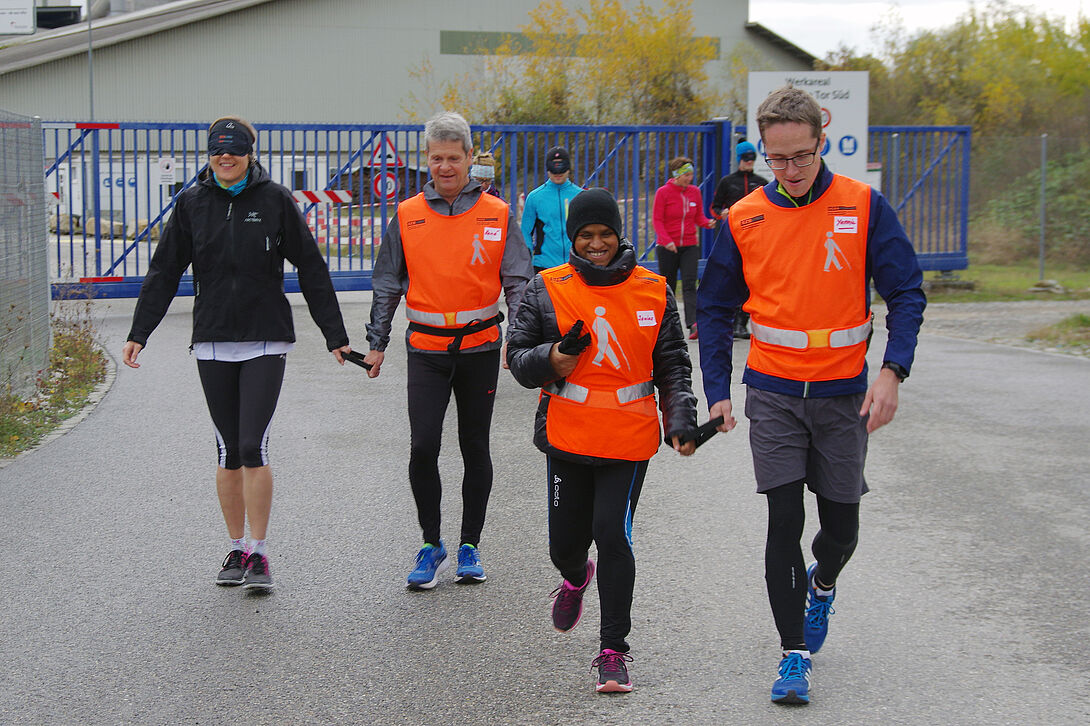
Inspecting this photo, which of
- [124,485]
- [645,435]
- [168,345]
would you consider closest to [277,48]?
[168,345]

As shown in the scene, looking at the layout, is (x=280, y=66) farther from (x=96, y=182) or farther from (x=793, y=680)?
(x=793, y=680)

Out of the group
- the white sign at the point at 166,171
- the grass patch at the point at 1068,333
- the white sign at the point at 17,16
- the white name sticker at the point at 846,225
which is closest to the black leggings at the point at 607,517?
the white name sticker at the point at 846,225

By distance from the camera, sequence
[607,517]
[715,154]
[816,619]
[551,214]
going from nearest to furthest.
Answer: [607,517] < [816,619] < [551,214] < [715,154]

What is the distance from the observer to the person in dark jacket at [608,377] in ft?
14.8

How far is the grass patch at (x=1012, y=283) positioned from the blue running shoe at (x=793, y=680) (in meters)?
16.3

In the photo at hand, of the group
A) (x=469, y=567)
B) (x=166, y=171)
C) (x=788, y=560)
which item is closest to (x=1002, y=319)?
(x=166, y=171)

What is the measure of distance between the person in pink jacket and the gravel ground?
296cm

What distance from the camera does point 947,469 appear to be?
26.8 ft

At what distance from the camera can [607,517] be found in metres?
4.53

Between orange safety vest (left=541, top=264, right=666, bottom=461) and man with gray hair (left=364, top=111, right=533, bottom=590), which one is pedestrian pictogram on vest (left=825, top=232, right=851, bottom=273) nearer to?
orange safety vest (left=541, top=264, right=666, bottom=461)

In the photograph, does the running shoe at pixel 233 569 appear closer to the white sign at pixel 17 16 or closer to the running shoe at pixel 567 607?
the running shoe at pixel 567 607

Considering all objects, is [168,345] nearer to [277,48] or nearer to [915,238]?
[915,238]

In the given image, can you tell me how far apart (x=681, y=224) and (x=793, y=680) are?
10.2 m

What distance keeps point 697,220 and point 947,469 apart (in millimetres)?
6490
